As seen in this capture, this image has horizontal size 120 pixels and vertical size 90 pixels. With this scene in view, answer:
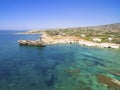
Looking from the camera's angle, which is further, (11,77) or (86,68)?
(86,68)

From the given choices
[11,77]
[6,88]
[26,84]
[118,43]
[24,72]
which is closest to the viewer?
[6,88]

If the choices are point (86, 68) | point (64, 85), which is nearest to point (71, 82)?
point (64, 85)

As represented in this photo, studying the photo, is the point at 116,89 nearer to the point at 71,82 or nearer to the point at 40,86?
the point at 71,82

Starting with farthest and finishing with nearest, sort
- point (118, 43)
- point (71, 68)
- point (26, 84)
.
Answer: point (118, 43), point (71, 68), point (26, 84)

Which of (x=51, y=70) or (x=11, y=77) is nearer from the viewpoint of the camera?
(x=11, y=77)

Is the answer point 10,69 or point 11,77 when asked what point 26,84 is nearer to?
point 11,77

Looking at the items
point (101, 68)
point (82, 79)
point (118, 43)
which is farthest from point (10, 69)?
point (118, 43)
